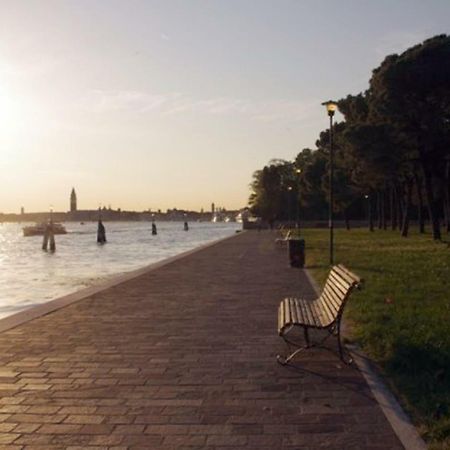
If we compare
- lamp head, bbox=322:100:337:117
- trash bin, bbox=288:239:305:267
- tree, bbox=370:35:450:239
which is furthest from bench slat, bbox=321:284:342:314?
tree, bbox=370:35:450:239

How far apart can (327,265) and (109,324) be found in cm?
1149

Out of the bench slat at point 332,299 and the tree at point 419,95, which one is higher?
the tree at point 419,95

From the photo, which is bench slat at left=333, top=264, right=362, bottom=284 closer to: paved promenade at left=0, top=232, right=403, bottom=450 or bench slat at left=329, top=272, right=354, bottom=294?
bench slat at left=329, top=272, right=354, bottom=294

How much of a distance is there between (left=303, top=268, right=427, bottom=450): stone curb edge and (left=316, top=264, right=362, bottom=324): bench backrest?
56 cm

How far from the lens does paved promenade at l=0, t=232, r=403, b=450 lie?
451cm

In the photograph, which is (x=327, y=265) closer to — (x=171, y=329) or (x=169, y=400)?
(x=171, y=329)

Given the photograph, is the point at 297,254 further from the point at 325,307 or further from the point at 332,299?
the point at 332,299

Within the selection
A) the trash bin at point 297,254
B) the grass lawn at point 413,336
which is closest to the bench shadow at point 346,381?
the grass lawn at point 413,336

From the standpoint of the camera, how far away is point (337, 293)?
23.1 feet

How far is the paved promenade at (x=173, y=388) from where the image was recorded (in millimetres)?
4512

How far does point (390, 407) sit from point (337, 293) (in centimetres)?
201

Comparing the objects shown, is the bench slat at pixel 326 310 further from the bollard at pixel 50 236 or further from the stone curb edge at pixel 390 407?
the bollard at pixel 50 236

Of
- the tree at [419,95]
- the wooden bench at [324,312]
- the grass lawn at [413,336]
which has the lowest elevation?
the grass lawn at [413,336]

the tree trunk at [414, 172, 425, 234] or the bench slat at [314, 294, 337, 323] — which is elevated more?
the tree trunk at [414, 172, 425, 234]
